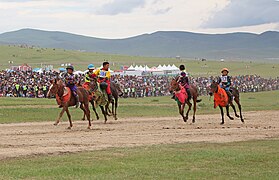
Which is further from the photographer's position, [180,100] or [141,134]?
[180,100]

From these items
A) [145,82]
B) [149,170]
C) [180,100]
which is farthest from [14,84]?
[149,170]

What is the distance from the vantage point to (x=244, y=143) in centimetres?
1900

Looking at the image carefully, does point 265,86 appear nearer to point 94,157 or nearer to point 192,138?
point 192,138

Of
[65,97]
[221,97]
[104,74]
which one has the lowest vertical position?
[221,97]

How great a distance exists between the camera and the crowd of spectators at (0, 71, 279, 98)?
4959cm

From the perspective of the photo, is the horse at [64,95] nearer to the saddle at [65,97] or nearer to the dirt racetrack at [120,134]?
the saddle at [65,97]

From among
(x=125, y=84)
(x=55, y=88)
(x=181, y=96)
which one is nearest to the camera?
(x=55, y=88)

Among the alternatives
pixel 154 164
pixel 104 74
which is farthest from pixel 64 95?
pixel 154 164

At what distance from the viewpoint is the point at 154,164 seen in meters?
14.2

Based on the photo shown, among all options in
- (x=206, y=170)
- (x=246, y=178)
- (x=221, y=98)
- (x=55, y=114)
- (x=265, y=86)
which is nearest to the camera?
(x=246, y=178)

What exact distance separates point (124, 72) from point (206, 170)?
2595 inches

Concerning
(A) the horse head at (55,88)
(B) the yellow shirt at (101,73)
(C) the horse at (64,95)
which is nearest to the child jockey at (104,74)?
(B) the yellow shirt at (101,73)

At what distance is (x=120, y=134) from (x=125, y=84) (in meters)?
37.8

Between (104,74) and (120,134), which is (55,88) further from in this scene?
(104,74)
